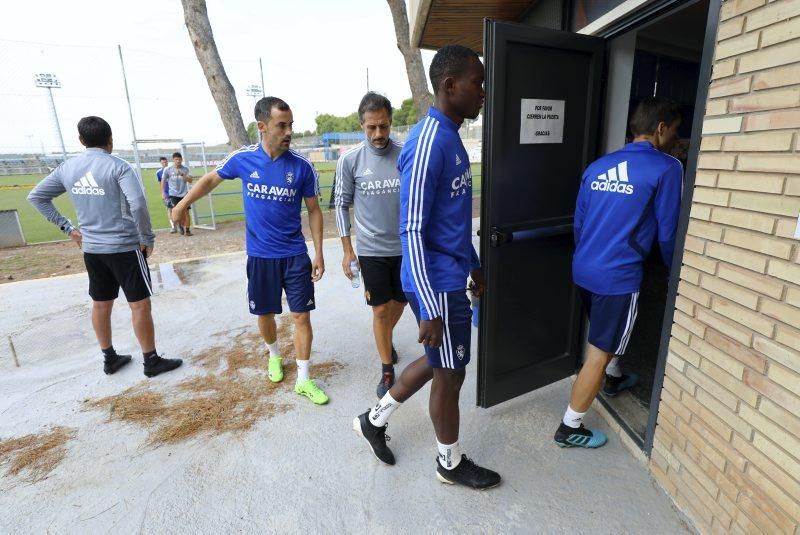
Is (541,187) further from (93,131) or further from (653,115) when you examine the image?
(93,131)

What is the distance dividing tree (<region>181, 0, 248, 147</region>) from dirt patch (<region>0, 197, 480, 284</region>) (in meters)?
2.22

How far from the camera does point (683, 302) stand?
1901 millimetres

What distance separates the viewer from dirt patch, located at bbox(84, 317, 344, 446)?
2.76 meters

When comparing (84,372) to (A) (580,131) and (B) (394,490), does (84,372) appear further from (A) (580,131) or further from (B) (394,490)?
(A) (580,131)

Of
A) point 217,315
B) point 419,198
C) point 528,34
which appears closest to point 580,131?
point 528,34

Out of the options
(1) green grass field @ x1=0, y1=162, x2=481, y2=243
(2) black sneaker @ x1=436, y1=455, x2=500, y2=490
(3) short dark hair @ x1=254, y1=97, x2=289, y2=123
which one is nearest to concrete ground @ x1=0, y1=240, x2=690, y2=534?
(2) black sneaker @ x1=436, y1=455, x2=500, y2=490

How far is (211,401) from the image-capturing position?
120 inches

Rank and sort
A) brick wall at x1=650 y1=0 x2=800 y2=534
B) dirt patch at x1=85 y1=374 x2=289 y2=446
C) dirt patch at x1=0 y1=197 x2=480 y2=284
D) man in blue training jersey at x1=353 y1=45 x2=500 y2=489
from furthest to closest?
dirt patch at x1=0 y1=197 x2=480 y2=284, dirt patch at x1=85 y1=374 x2=289 y2=446, man in blue training jersey at x1=353 y1=45 x2=500 y2=489, brick wall at x1=650 y1=0 x2=800 y2=534

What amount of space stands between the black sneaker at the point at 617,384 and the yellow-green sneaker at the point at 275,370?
2322 mm

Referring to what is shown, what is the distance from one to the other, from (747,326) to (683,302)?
305mm

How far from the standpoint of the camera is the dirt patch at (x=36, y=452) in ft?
7.92

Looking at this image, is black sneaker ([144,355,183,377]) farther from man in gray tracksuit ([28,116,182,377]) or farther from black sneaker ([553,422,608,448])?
black sneaker ([553,422,608,448])

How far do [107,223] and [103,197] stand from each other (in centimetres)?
19

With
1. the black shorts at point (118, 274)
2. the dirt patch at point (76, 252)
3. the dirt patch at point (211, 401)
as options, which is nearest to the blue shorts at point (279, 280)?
the dirt patch at point (211, 401)
